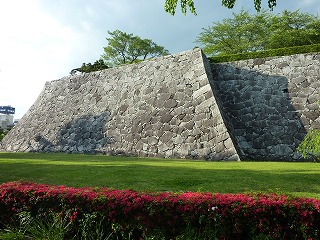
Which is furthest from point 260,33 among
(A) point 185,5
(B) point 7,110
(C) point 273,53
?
(B) point 7,110

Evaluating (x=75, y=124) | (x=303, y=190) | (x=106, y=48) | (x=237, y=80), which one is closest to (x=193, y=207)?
(x=303, y=190)

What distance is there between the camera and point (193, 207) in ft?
15.8

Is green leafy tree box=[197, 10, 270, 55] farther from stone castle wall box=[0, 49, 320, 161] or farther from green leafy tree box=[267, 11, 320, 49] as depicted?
stone castle wall box=[0, 49, 320, 161]

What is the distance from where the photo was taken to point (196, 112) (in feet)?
53.5

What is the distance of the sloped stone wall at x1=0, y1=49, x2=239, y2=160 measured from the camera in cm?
1572

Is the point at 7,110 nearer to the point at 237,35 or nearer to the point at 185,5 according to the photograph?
the point at 237,35

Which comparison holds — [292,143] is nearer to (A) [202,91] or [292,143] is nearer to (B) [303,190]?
(A) [202,91]

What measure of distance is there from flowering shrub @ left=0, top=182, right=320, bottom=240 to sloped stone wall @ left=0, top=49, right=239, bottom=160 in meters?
9.20

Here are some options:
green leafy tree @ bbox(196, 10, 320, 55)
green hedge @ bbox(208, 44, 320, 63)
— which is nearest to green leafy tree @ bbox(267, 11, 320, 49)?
green leafy tree @ bbox(196, 10, 320, 55)

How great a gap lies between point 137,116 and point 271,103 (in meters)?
7.70

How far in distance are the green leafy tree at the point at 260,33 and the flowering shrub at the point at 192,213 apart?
84.2ft

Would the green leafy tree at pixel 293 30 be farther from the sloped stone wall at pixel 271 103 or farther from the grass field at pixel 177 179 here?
the grass field at pixel 177 179

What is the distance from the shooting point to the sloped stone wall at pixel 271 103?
15.8 m

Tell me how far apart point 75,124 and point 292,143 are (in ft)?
45.2
